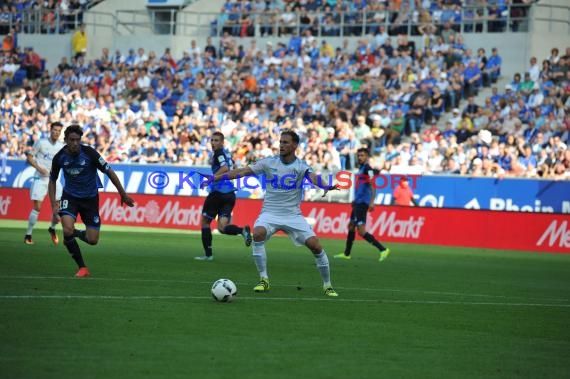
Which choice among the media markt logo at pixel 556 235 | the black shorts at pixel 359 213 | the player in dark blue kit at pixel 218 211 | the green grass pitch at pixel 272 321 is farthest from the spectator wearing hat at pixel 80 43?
the player in dark blue kit at pixel 218 211

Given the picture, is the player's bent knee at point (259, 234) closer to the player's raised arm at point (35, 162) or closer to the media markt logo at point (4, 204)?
the player's raised arm at point (35, 162)

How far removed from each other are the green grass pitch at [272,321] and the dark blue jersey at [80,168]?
3.94 feet

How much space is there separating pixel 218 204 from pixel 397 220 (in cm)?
1054

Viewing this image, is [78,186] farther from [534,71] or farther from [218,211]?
[534,71]

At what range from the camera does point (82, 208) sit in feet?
51.8

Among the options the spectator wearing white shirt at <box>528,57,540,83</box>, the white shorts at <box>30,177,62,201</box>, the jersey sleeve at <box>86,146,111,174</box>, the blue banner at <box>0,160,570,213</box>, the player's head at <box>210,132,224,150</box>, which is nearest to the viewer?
the jersey sleeve at <box>86,146,111,174</box>

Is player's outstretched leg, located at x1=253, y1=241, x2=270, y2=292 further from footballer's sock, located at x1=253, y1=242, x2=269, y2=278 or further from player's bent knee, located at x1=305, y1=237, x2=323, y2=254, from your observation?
player's bent knee, located at x1=305, y1=237, x2=323, y2=254

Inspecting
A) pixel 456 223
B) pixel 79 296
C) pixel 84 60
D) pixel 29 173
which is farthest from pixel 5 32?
pixel 79 296

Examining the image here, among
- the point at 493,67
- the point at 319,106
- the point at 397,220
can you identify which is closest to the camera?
the point at 397,220

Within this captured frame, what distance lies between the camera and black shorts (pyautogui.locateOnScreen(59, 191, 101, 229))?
15621 millimetres

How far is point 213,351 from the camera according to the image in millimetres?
9672

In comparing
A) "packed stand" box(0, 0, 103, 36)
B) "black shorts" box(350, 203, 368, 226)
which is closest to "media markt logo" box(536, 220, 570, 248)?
"black shorts" box(350, 203, 368, 226)

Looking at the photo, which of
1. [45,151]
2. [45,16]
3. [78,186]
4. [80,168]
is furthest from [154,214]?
[45,16]

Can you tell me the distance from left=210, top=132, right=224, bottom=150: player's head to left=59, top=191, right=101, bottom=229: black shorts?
4016 millimetres
